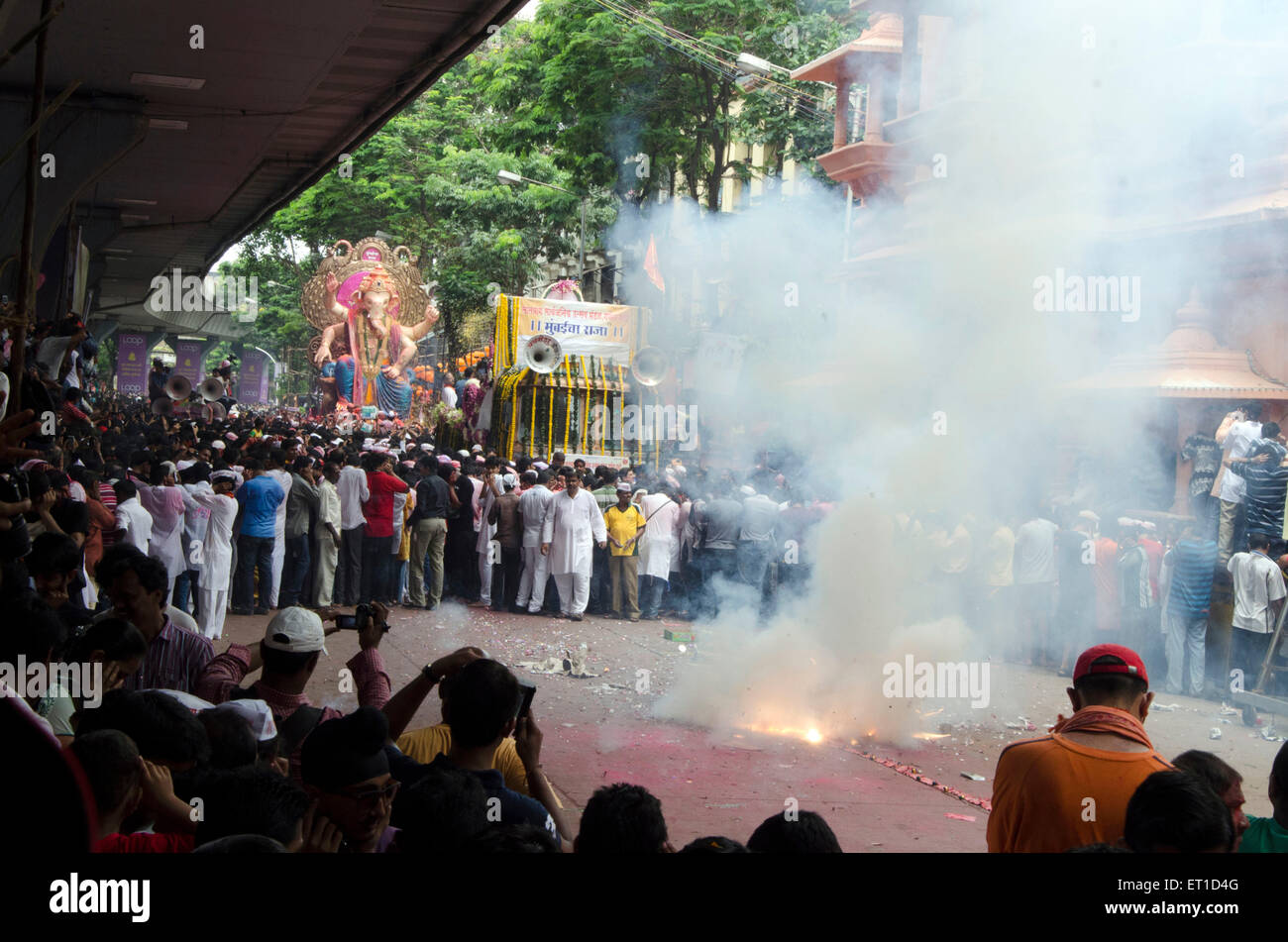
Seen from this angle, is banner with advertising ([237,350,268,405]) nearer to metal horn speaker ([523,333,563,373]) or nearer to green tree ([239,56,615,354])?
green tree ([239,56,615,354])

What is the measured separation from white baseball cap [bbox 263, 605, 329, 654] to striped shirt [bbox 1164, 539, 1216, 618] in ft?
27.0

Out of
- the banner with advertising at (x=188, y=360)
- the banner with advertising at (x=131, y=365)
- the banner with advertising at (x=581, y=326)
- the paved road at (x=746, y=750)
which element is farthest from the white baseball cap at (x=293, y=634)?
the banner with advertising at (x=188, y=360)

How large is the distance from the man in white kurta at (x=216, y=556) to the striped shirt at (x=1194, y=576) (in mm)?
7746

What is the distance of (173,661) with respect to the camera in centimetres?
417

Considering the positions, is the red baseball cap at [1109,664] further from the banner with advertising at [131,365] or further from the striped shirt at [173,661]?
the banner with advertising at [131,365]

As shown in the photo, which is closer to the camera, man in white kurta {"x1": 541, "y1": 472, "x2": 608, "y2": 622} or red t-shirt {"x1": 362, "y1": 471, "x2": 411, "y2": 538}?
red t-shirt {"x1": 362, "y1": 471, "x2": 411, "y2": 538}

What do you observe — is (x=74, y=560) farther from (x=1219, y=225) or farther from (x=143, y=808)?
(x=1219, y=225)

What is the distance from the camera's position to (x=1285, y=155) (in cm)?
1146

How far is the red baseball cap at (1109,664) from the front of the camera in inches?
119

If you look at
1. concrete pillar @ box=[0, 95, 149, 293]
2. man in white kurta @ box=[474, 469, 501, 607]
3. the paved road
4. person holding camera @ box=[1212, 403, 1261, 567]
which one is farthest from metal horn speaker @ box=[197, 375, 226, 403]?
person holding camera @ box=[1212, 403, 1261, 567]

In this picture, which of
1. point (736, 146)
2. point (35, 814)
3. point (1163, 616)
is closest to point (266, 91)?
point (1163, 616)

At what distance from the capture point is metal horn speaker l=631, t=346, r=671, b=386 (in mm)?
18812

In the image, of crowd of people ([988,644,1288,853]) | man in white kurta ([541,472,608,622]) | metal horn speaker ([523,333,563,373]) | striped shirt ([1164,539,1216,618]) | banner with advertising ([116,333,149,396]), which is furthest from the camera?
banner with advertising ([116,333,149,396])

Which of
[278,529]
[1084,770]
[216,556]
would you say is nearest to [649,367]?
[278,529]
